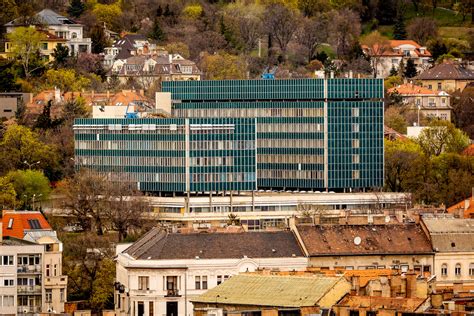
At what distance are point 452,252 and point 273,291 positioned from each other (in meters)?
35.0

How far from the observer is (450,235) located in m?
155

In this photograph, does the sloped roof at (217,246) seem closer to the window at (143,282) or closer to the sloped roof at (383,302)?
the window at (143,282)

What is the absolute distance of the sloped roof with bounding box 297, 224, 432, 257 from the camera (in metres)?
153

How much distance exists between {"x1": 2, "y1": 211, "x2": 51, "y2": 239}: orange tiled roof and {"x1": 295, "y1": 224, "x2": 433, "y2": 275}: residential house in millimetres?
18763

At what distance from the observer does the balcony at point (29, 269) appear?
150 m

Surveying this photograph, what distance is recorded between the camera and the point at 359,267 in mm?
152500

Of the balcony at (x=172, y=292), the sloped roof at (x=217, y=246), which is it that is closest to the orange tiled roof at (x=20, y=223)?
the sloped roof at (x=217, y=246)

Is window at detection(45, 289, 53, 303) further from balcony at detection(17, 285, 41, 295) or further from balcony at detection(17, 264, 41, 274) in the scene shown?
balcony at detection(17, 264, 41, 274)

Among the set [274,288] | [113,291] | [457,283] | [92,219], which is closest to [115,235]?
[92,219]

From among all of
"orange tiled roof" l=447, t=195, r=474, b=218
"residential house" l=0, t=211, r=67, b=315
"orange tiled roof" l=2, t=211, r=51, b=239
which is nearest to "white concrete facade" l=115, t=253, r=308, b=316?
"residential house" l=0, t=211, r=67, b=315

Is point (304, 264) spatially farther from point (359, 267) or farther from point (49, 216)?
point (49, 216)

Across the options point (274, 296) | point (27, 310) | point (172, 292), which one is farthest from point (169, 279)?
point (274, 296)

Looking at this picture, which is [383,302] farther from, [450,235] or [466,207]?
[466,207]

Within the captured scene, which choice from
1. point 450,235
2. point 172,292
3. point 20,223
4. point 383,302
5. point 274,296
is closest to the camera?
point 383,302
